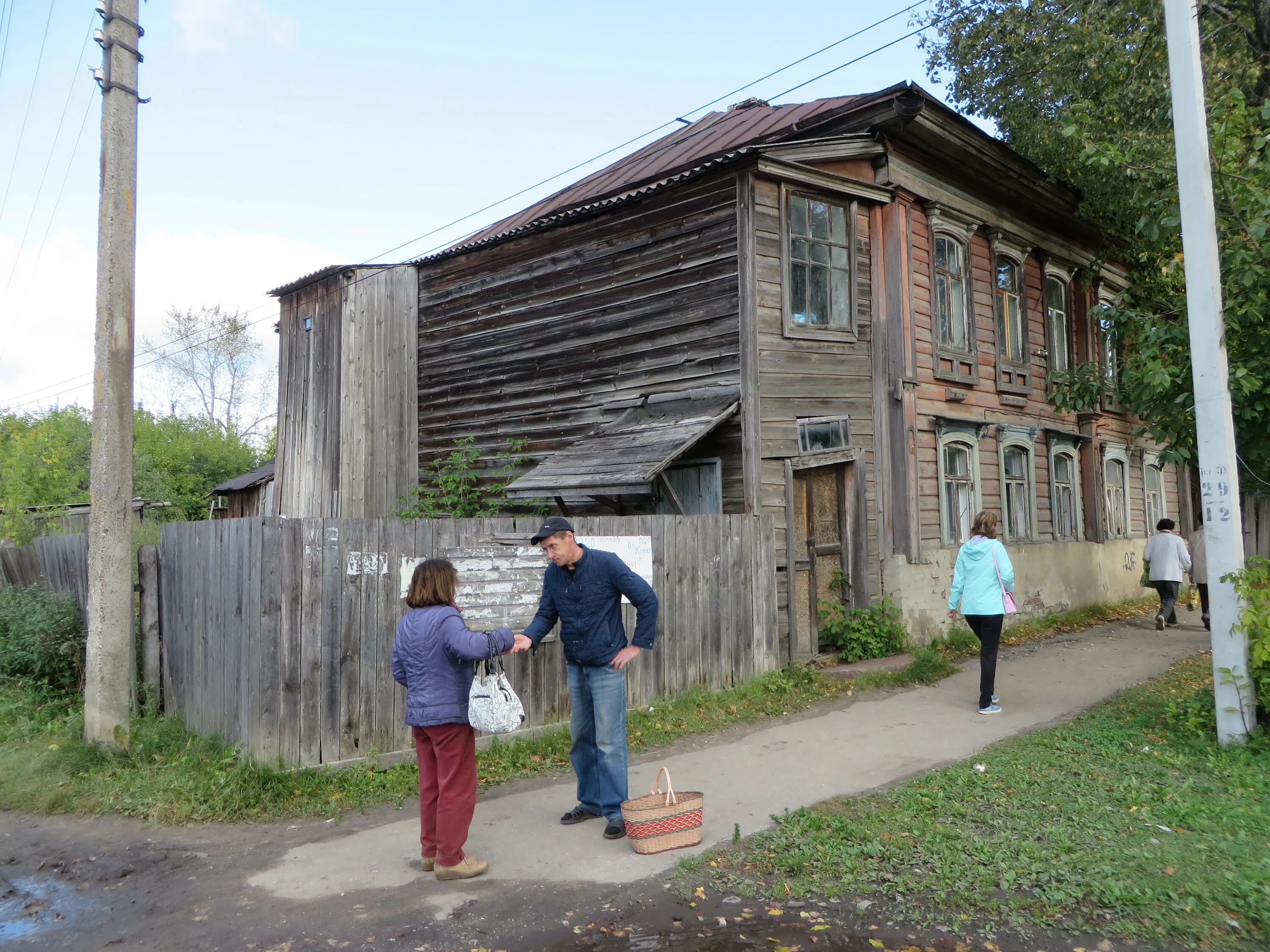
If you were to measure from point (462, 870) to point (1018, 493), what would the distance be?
13.1m

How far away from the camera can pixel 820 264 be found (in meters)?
12.0

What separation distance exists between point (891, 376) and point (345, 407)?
8717 mm

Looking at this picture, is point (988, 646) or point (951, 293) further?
point (951, 293)

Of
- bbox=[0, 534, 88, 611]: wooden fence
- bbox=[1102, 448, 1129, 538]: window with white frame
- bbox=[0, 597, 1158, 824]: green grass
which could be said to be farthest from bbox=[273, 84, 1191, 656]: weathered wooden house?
bbox=[0, 534, 88, 611]: wooden fence

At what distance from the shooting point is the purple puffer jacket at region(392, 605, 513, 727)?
493 centimetres

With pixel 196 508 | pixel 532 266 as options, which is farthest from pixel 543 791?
pixel 196 508

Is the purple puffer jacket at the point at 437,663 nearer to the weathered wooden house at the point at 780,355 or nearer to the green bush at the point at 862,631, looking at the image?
the weathered wooden house at the point at 780,355

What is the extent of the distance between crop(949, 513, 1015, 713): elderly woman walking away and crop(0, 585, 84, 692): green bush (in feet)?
27.4

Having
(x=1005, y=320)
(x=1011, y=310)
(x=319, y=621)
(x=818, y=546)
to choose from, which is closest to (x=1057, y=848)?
(x=319, y=621)

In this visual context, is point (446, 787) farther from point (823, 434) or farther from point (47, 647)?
point (823, 434)

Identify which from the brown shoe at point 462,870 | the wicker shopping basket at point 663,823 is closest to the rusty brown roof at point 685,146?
the wicker shopping basket at point 663,823

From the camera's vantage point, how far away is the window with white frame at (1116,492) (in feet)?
60.3

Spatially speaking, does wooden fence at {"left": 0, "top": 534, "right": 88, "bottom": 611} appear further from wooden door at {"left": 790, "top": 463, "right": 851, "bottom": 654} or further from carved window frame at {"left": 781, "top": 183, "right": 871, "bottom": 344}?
carved window frame at {"left": 781, "top": 183, "right": 871, "bottom": 344}

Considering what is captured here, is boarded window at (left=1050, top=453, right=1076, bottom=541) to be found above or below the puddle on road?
above
